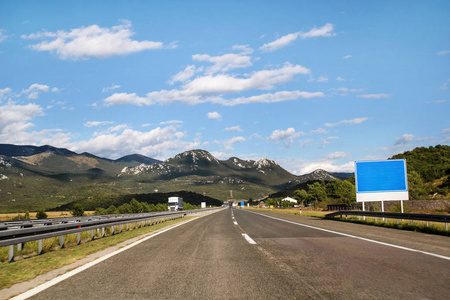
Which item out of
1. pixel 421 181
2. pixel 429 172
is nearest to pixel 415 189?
pixel 421 181

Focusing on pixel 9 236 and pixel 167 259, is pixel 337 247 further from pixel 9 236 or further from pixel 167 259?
pixel 9 236

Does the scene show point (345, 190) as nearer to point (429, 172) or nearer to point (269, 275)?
point (429, 172)

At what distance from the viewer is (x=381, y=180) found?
2772cm

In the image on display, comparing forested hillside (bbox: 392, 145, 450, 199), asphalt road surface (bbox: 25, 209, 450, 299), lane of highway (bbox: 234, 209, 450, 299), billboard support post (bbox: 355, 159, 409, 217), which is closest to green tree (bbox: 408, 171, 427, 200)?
forested hillside (bbox: 392, 145, 450, 199)

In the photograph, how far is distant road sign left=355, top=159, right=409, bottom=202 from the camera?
27406 millimetres

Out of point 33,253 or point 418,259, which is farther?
point 33,253

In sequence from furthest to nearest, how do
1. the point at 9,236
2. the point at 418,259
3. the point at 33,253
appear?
1. the point at 33,253
2. the point at 9,236
3. the point at 418,259

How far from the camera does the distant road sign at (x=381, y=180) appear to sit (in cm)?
2741

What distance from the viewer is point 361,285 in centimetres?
550

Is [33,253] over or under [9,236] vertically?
under

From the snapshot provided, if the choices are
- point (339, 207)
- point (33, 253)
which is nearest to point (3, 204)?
point (339, 207)

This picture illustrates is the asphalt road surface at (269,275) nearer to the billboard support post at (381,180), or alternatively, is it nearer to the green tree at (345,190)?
the billboard support post at (381,180)

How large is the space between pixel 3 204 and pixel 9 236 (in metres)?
203

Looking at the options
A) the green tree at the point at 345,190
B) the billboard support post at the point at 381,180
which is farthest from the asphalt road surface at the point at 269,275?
the green tree at the point at 345,190
